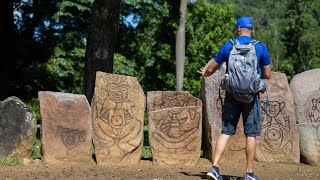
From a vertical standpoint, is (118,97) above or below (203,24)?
below

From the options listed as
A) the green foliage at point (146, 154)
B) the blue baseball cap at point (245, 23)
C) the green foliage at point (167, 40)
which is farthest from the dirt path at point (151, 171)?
the green foliage at point (167, 40)

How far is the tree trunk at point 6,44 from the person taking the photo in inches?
686

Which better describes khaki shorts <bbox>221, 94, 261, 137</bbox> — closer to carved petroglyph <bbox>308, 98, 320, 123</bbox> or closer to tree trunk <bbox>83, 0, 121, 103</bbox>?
carved petroglyph <bbox>308, 98, 320, 123</bbox>

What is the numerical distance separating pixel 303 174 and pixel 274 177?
0.50 meters

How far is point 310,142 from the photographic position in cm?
693

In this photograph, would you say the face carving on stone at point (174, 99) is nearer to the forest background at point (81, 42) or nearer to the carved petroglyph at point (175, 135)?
Result: the carved petroglyph at point (175, 135)

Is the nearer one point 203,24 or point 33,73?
point 33,73

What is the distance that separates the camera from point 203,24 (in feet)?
100

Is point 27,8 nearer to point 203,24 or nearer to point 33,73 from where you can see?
point 33,73

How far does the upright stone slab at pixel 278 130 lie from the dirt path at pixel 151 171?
187mm

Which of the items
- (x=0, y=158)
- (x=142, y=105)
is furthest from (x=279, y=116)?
(x=0, y=158)

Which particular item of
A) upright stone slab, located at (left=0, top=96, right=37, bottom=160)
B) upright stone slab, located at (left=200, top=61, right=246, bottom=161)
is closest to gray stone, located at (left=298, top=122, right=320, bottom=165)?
upright stone slab, located at (left=200, top=61, right=246, bottom=161)

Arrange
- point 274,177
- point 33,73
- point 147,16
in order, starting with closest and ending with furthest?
point 274,177
point 33,73
point 147,16

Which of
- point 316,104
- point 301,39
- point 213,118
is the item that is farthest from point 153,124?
point 301,39
